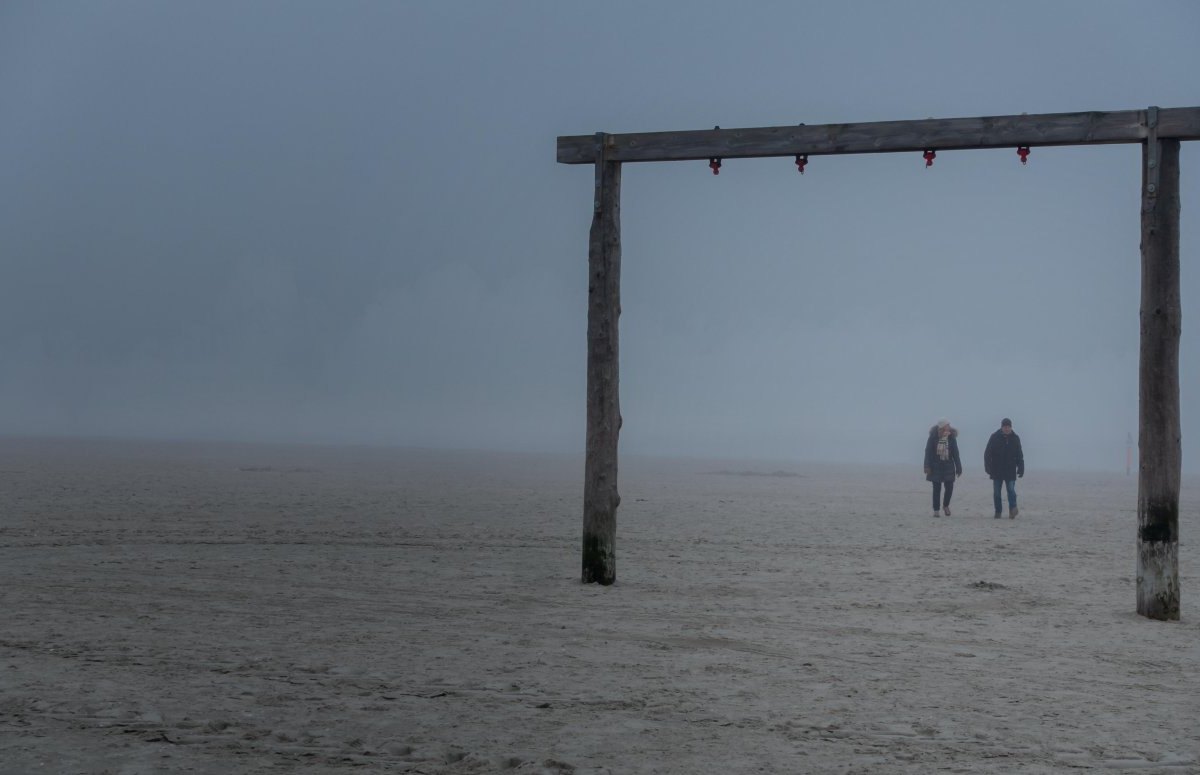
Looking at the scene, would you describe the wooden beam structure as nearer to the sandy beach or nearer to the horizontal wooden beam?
the horizontal wooden beam

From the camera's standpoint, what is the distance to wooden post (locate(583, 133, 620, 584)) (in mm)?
12516

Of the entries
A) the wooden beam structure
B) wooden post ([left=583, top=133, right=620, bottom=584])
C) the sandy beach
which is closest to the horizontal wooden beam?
the wooden beam structure

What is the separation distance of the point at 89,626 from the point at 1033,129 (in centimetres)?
949

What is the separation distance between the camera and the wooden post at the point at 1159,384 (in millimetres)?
10711

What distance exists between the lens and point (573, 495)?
31359 millimetres

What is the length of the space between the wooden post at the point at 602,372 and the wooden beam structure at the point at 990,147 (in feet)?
0.04

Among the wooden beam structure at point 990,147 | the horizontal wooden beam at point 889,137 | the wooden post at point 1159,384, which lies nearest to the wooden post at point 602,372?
the wooden beam structure at point 990,147

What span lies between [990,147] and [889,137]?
970 millimetres

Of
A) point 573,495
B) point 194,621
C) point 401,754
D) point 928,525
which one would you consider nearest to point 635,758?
point 401,754

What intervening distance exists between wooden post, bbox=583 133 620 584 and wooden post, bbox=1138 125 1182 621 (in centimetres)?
513

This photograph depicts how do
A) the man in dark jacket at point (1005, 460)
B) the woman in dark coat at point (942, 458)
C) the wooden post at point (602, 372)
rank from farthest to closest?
the woman in dark coat at point (942, 458), the man in dark jacket at point (1005, 460), the wooden post at point (602, 372)

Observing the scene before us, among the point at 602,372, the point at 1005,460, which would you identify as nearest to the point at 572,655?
the point at 602,372

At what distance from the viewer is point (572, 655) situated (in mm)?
8398

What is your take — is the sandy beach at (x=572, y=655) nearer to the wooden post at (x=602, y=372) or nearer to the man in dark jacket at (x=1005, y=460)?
the wooden post at (x=602, y=372)
